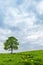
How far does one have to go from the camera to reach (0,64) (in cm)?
3172

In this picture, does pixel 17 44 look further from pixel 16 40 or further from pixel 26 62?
pixel 26 62

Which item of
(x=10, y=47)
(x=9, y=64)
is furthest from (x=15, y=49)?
(x=9, y=64)

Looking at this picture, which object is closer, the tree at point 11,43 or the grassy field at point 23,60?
the grassy field at point 23,60

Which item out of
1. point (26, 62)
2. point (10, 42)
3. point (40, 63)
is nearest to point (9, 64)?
point (26, 62)

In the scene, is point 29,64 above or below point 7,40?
below

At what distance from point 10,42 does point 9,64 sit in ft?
145

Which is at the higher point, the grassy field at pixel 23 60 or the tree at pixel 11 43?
the tree at pixel 11 43

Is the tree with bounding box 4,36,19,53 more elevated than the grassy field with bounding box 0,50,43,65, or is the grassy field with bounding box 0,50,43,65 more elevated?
the tree with bounding box 4,36,19,53

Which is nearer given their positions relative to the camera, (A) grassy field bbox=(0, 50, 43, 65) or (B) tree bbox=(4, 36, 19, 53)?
(A) grassy field bbox=(0, 50, 43, 65)

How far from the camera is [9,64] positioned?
3177 centimetres

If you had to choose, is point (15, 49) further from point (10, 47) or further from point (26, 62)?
point (26, 62)

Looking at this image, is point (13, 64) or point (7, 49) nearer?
point (13, 64)

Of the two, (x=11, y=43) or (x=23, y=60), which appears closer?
(x=23, y=60)

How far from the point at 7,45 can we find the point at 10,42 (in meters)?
2.05
